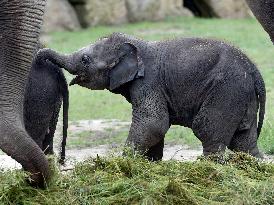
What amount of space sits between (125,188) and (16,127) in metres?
0.71

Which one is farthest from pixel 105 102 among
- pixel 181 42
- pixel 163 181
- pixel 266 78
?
pixel 163 181

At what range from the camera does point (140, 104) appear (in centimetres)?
657

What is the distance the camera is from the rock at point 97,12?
19.8m

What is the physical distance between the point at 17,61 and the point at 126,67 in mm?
1890

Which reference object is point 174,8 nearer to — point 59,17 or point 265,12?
point 59,17

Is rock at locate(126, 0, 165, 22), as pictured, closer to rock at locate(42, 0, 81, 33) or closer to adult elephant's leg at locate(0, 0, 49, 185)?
rock at locate(42, 0, 81, 33)

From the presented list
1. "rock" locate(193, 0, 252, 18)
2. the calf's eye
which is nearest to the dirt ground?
the calf's eye

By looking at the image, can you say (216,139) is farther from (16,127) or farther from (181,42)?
(16,127)

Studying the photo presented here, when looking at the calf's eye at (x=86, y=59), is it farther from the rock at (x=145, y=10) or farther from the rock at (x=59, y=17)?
the rock at (x=145, y=10)

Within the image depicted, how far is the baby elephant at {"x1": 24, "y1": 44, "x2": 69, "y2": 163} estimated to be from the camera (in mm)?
6531

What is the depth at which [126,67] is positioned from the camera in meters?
6.66

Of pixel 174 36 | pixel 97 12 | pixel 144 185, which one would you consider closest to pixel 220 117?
pixel 144 185

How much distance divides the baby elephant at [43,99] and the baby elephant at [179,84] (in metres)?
0.09

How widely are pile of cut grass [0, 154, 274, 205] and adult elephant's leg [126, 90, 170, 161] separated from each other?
961mm
